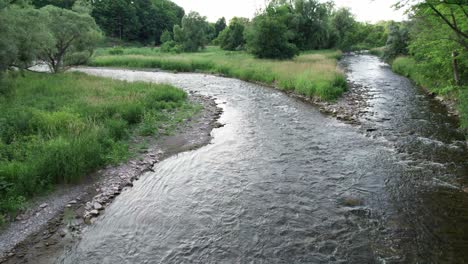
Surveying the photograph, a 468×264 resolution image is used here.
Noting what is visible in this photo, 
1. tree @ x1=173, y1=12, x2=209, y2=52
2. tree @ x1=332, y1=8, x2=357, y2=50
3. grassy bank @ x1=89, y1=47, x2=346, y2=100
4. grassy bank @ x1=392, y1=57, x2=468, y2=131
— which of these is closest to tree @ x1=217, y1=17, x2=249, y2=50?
tree @ x1=173, y1=12, x2=209, y2=52

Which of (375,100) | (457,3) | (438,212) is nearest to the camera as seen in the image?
(438,212)

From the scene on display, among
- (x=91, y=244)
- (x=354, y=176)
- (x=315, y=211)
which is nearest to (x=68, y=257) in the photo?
(x=91, y=244)

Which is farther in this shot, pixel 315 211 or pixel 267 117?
pixel 267 117

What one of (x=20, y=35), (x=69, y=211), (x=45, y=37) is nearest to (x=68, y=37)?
(x=45, y=37)

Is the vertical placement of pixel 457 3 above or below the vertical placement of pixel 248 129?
above

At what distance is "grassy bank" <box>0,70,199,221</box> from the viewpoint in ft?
31.3

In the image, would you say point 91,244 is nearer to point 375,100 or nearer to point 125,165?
point 125,165

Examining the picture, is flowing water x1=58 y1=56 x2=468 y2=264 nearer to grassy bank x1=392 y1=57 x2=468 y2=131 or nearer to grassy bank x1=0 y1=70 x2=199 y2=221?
grassy bank x1=392 y1=57 x2=468 y2=131

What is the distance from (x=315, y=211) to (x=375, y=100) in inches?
646

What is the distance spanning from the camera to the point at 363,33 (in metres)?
95.8

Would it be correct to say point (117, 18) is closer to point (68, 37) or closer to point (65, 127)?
point (68, 37)

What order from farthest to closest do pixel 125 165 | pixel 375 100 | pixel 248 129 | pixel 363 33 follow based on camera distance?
pixel 363 33, pixel 375 100, pixel 248 129, pixel 125 165

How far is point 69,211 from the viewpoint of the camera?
885cm

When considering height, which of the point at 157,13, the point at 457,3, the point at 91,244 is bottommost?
the point at 91,244
